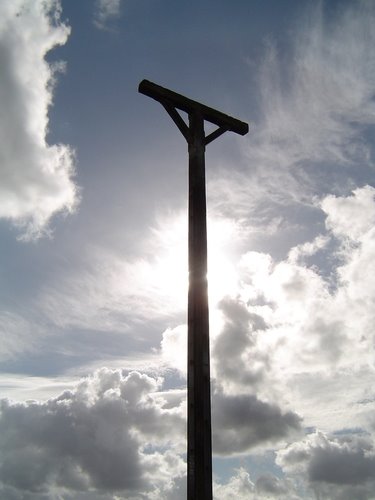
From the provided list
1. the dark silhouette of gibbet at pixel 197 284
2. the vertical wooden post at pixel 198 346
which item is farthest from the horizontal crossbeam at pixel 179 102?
the vertical wooden post at pixel 198 346

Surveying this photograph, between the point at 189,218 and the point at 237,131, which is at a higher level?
the point at 237,131

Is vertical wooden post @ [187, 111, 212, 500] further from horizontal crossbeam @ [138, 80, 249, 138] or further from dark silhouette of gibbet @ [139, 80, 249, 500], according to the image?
horizontal crossbeam @ [138, 80, 249, 138]

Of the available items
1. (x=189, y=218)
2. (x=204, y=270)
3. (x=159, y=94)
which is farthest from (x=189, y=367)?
(x=159, y=94)

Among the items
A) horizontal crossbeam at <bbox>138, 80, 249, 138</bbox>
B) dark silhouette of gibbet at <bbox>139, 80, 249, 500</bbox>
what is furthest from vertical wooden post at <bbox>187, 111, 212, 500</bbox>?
horizontal crossbeam at <bbox>138, 80, 249, 138</bbox>

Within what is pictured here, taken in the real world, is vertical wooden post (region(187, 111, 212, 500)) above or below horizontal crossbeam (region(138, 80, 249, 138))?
below

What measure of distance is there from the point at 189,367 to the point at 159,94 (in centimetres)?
383

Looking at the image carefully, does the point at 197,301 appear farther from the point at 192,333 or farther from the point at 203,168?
the point at 203,168

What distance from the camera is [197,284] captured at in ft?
15.9

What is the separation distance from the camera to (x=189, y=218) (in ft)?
17.4

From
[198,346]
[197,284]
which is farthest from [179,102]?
[198,346]

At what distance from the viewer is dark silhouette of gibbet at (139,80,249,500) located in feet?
13.3

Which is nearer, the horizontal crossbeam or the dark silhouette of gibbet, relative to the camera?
the dark silhouette of gibbet

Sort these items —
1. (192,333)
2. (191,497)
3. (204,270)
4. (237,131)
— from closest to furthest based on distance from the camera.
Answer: (191,497) → (192,333) → (204,270) → (237,131)

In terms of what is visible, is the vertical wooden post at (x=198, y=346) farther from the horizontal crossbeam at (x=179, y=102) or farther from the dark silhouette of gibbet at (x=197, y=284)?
the horizontal crossbeam at (x=179, y=102)
